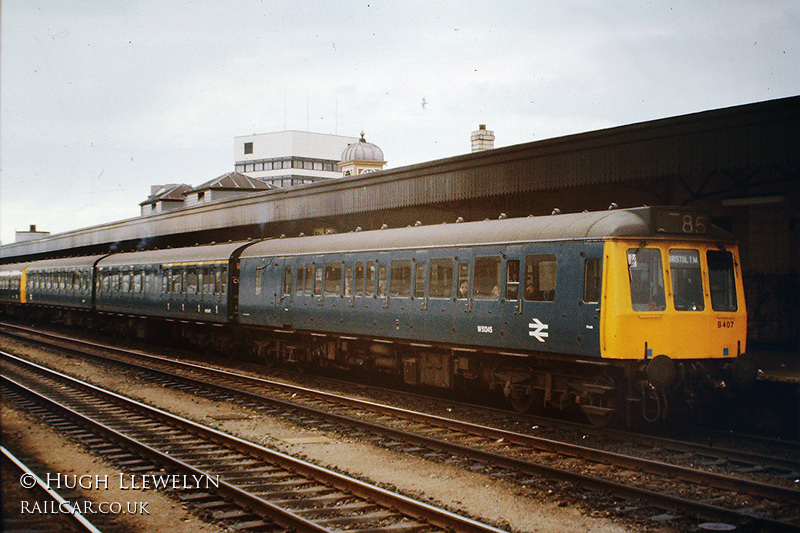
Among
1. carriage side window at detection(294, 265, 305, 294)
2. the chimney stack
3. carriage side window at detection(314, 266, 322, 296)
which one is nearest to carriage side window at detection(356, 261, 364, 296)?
carriage side window at detection(314, 266, 322, 296)

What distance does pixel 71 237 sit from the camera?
1911 inches

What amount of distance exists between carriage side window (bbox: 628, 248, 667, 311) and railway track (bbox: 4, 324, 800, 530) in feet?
6.65

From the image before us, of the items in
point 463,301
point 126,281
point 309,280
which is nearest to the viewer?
point 463,301

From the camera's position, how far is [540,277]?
40.5 ft

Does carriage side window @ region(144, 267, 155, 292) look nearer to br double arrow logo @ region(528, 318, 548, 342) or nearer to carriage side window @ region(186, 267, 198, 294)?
carriage side window @ region(186, 267, 198, 294)

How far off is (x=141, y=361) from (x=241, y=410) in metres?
10.4

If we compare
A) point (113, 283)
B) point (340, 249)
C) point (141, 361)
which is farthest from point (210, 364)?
point (113, 283)

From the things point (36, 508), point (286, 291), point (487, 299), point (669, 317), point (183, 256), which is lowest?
point (36, 508)

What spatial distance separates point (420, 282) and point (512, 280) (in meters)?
2.90

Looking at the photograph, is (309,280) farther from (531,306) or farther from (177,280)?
(177,280)

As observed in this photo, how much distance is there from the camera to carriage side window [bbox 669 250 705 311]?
11.3 meters

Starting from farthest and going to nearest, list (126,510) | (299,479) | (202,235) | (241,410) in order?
(202,235) → (241,410) → (299,479) → (126,510)

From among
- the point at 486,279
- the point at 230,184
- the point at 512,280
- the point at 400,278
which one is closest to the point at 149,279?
the point at 400,278

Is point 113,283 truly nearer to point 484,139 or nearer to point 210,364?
point 210,364
